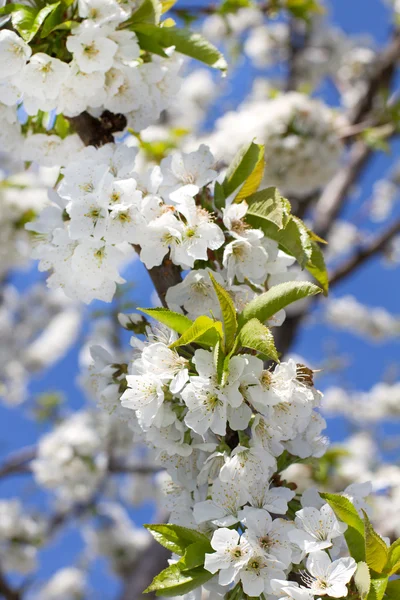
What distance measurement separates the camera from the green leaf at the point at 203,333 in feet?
3.16

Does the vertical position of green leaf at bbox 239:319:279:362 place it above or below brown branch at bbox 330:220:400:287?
above

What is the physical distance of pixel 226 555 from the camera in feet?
3.09

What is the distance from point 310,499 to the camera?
105 centimetres

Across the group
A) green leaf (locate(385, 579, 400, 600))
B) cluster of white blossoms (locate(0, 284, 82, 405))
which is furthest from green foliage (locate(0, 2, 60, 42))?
cluster of white blossoms (locate(0, 284, 82, 405))

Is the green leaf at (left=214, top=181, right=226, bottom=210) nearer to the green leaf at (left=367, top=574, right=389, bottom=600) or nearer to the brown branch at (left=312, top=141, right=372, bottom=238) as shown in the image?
the green leaf at (left=367, top=574, right=389, bottom=600)

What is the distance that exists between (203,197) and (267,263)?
18 cm

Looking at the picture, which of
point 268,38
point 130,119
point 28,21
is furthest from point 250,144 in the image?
point 268,38

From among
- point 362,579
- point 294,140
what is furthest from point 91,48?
point 294,140

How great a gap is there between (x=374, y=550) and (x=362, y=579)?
Answer: 53mm

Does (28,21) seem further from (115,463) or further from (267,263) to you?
(115,463)

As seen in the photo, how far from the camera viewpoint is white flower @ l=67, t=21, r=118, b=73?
3.80ft

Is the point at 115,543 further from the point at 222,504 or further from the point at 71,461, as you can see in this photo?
the point at 222,504

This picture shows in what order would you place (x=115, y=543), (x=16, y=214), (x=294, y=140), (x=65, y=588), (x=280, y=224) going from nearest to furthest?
(x=280, y=224) < (x=294, y=140) < (x=16, y=214) < (x=115, y=543) < (x=65, y=588)

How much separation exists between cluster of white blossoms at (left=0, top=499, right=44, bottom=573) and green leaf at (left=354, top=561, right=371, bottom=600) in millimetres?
3812
